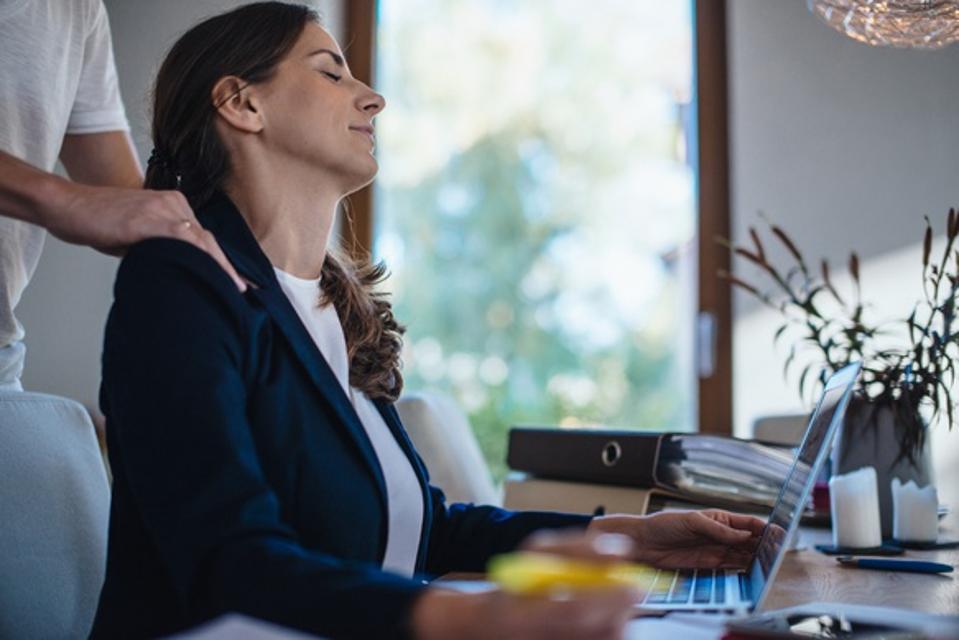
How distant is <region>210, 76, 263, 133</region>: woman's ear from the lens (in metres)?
1.28

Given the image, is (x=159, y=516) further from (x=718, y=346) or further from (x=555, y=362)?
(x=555, y=362)

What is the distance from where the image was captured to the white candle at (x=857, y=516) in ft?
4.75

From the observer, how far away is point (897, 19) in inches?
73.7

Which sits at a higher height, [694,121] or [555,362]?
[694,121]

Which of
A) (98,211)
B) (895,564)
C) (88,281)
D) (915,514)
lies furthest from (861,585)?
(88,281)

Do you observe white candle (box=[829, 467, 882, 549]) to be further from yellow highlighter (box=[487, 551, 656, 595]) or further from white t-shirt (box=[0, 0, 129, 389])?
white t-shirt (box=[0, 0, 129, 389])

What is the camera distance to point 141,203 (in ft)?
3.39

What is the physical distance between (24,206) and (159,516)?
19.3 inches

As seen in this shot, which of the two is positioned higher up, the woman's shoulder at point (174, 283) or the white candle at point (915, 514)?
the woman's shoulder at point (174, 283)

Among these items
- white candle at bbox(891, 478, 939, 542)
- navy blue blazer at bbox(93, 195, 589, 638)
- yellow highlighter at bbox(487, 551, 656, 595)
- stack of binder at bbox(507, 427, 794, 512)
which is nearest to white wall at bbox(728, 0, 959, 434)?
stack of binder at bbox(507, 427, 794, 512)

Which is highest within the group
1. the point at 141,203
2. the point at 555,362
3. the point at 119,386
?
the point at 141,203

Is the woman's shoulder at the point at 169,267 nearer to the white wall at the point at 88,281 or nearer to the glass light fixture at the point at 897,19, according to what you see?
the white wall at the point at 88,281

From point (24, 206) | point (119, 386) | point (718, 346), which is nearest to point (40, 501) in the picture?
point (24, 206)

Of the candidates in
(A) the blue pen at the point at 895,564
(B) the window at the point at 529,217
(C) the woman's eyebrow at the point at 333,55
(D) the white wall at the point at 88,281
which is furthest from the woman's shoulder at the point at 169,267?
(B) the window at the point at 529,217
